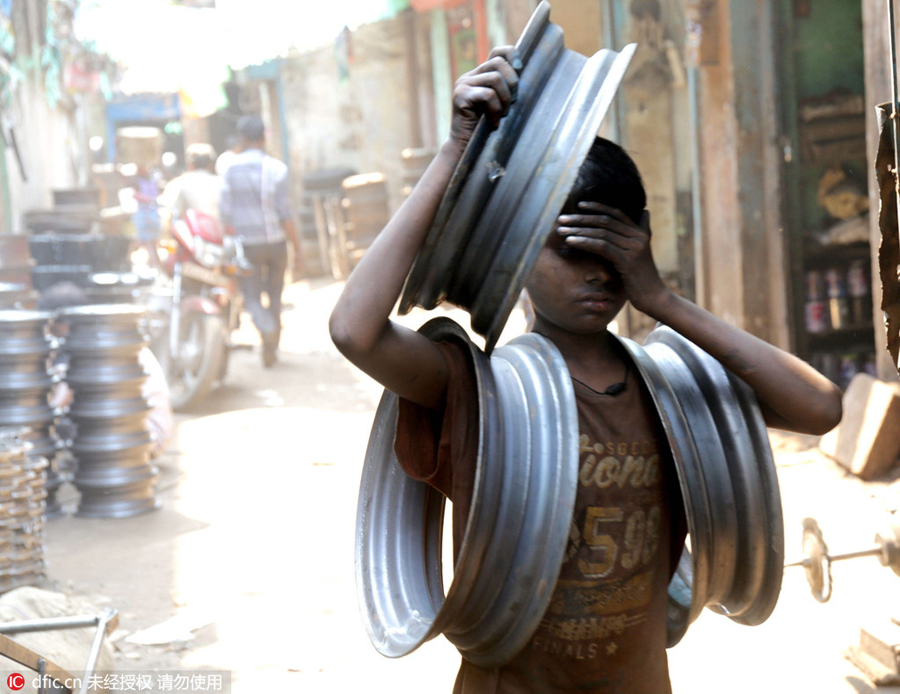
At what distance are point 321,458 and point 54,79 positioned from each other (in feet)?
35.7

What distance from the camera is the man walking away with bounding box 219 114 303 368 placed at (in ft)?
31.6

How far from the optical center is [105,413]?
231 inches

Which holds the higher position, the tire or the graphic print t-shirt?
the graphic print t-shirt

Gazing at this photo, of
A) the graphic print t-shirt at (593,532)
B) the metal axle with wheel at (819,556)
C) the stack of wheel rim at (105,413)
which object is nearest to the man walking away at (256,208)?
the stack of wheel rim at (105,413)

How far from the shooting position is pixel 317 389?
9.16 m

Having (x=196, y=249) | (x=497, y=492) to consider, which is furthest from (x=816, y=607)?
(x=196, y=249)

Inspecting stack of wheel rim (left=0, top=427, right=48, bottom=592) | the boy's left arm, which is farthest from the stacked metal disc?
stack of wheel rim (left=0, top=427, right=48, bottom=592)

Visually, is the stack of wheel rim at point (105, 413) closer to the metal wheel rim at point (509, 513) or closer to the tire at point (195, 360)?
the tire at point (195, 360)

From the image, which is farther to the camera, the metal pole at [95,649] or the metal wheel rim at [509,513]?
the metal pole at [95,649]

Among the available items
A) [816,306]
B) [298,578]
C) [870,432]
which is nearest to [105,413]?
[298,578]

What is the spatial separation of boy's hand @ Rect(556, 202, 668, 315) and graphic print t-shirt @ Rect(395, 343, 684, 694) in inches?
8.8

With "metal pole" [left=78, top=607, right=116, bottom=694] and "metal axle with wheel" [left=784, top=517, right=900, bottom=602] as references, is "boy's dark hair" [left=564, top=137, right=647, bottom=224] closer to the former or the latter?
"metal axle with wheel" [left=784, top=517, right=900, bottom=602]

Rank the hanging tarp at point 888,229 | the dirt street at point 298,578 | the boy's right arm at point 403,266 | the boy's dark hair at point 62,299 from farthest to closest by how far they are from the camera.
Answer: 1. the boy's dark hair at point 62,299
2. the dirt street at point 298,578
3. the hanging tarp at point 888,229
4. the boy's right arm at point 403,266

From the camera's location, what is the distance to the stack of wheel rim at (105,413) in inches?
231
